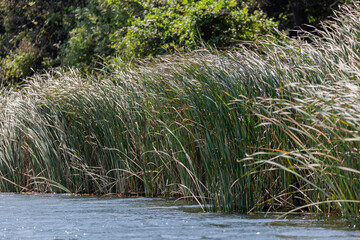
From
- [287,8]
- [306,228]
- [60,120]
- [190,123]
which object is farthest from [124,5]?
[306,228]

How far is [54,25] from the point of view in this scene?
20.1 m

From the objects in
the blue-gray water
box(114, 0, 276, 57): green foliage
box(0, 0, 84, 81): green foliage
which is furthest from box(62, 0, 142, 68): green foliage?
the blue-gray water

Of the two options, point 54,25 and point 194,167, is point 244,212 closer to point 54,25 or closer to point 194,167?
point 194,167

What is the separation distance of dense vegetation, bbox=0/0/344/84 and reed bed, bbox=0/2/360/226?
105 centimetres

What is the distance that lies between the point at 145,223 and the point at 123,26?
12.2 metres

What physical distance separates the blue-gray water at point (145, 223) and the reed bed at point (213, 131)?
0.63 feet

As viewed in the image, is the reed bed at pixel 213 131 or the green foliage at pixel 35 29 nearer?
the reed bed at pixel 213 131

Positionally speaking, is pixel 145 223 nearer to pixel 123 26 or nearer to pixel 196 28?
pixel 196 28

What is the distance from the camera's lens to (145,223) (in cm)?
471

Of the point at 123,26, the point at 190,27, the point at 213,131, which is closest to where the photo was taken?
the point at 213,131

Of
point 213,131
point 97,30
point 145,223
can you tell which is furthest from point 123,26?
point 145,223

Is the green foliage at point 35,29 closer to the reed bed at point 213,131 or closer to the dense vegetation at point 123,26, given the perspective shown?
the dense vegetation at point 123,26

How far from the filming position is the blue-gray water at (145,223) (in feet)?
13.3

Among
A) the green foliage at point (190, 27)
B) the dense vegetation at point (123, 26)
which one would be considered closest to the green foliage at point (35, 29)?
the dense vegetation at point (123, 26)
